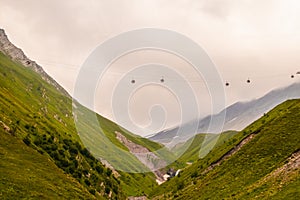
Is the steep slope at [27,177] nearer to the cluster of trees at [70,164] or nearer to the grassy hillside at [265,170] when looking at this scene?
the cluster of trees at [70,164]

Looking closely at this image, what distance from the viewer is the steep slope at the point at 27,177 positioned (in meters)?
60.2

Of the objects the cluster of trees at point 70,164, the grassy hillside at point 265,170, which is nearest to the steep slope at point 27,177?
the cluster of trees at point 70,164

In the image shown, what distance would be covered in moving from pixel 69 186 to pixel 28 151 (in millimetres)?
15175

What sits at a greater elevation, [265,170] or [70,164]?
[265,170]

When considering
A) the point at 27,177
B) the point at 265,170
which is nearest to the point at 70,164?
the point at 27,177

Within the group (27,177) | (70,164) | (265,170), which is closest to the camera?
(265,170)

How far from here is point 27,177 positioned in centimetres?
6694

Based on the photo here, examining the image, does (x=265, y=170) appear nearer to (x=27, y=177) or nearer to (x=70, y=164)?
(x=27, y=177)

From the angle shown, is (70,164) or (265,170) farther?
(70,164)

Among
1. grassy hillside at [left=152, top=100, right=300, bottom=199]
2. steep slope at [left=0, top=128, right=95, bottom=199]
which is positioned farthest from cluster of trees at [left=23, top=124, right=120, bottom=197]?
grassy hillside at [left=152, top=100, right=300, bottom=199]

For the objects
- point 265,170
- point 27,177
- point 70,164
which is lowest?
point 27,177

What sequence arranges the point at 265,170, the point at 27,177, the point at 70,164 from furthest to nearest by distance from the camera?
the point at 70,164
the point at 27,177
the point at 265,170

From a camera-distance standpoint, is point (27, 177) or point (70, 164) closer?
point (27, 177)

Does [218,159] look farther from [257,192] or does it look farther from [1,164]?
[1,164]
